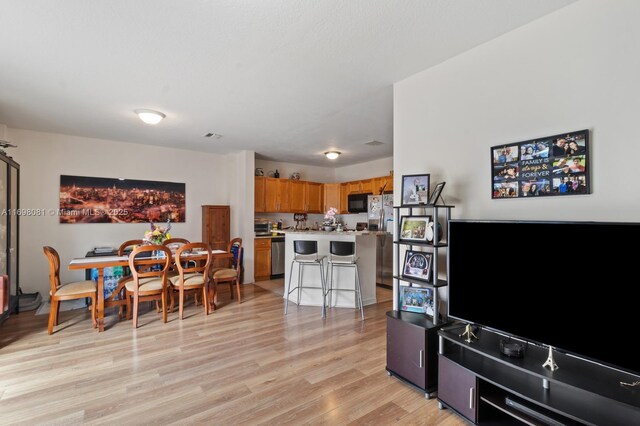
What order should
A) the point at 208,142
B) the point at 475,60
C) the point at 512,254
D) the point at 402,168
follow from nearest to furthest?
the point at 512,254 < the point at 475,60 < the point at 402,168 < the point at 208,142

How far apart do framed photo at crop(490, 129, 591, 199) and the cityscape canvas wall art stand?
18.5 ft

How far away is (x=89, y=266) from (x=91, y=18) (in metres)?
2.73

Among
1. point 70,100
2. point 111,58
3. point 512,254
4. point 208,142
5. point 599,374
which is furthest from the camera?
point 208,142

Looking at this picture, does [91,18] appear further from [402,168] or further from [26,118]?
[26,118]

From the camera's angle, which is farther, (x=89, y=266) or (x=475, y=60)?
(x=89, y=266)

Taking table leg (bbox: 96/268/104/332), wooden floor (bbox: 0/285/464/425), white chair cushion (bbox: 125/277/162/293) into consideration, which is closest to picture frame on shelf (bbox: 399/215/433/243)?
wooden floor (bbox: 0/285/464/425)

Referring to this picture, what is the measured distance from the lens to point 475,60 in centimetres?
239

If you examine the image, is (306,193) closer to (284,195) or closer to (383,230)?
(284,195)

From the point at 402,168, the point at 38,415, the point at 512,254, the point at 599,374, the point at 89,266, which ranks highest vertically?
the point at 402,168

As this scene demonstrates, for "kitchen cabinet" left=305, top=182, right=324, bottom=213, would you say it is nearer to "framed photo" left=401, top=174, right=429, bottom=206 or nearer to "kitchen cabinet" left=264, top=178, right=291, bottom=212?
"kitchen cabinet" left=264, top=178, right=291, bottom=212

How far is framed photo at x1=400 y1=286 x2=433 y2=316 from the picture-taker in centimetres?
251

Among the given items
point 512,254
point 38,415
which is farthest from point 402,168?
point 38,415

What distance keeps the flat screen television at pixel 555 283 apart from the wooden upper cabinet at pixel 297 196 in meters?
5.28

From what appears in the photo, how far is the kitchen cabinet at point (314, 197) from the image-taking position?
747 cm
